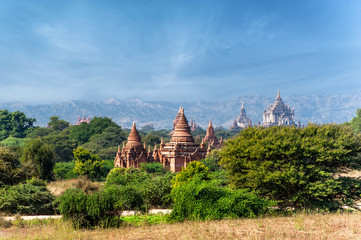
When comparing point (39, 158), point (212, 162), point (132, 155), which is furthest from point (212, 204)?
point (132, 155)

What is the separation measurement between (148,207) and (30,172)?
45.3 ft

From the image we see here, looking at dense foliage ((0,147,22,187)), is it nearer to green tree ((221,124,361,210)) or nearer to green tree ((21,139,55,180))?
green tree ((21,139,55,180))

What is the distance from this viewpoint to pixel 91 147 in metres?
72.7

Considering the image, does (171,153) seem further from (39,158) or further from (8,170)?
(8,170)

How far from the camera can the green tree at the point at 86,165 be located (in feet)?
138

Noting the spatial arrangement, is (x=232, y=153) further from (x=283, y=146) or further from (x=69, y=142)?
(x=69, y=142)

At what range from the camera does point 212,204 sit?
53.3 feet

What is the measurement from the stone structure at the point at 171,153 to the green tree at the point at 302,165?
24797 mm

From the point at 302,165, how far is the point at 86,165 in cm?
3037

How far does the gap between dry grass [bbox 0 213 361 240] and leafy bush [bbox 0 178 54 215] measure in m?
7.17

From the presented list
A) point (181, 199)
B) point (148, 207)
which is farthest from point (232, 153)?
point (148, 207)

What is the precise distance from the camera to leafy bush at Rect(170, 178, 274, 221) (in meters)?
15.9

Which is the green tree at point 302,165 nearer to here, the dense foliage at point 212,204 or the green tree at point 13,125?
the dense foliage at point 212,204

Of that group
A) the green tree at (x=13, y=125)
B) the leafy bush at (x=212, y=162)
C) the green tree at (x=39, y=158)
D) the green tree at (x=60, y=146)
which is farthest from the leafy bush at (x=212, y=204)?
the green tree at (x=13, y=125)
